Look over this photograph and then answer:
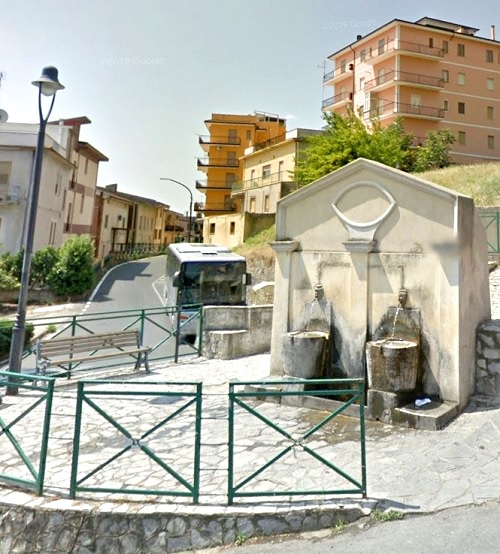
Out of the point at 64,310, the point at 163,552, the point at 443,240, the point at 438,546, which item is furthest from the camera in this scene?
the point at 64,310

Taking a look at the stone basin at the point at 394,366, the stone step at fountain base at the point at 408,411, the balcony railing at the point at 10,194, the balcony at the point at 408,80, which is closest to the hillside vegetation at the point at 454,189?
the stone basin at the point at 394,366

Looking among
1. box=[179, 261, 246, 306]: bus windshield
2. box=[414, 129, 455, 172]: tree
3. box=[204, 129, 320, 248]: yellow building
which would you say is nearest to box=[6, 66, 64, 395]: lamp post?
box=[179, 261, 246, 306]: bus windshield

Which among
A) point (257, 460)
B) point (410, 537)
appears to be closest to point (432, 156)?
point (257, 460)

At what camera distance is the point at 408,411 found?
5.44 metres

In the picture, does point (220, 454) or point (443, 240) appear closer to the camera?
point (220, 454)

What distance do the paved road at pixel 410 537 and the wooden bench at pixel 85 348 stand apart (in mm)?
5313

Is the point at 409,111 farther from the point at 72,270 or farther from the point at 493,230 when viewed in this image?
the point at 72,270

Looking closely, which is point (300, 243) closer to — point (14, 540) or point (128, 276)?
point (14, 540)

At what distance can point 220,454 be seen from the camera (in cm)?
468

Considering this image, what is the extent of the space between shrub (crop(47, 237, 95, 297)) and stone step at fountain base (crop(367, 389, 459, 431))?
68.5ft

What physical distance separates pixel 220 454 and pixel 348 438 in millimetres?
1664

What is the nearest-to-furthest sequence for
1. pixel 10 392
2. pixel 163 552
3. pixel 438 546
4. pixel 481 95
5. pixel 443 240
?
pixel 438 546
pixel 163 552
pixel 443 240
pixel 10 392
pixel 481 95

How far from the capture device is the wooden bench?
738 cm

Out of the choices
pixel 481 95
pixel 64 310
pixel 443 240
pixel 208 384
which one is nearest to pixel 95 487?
pixel 208 384
